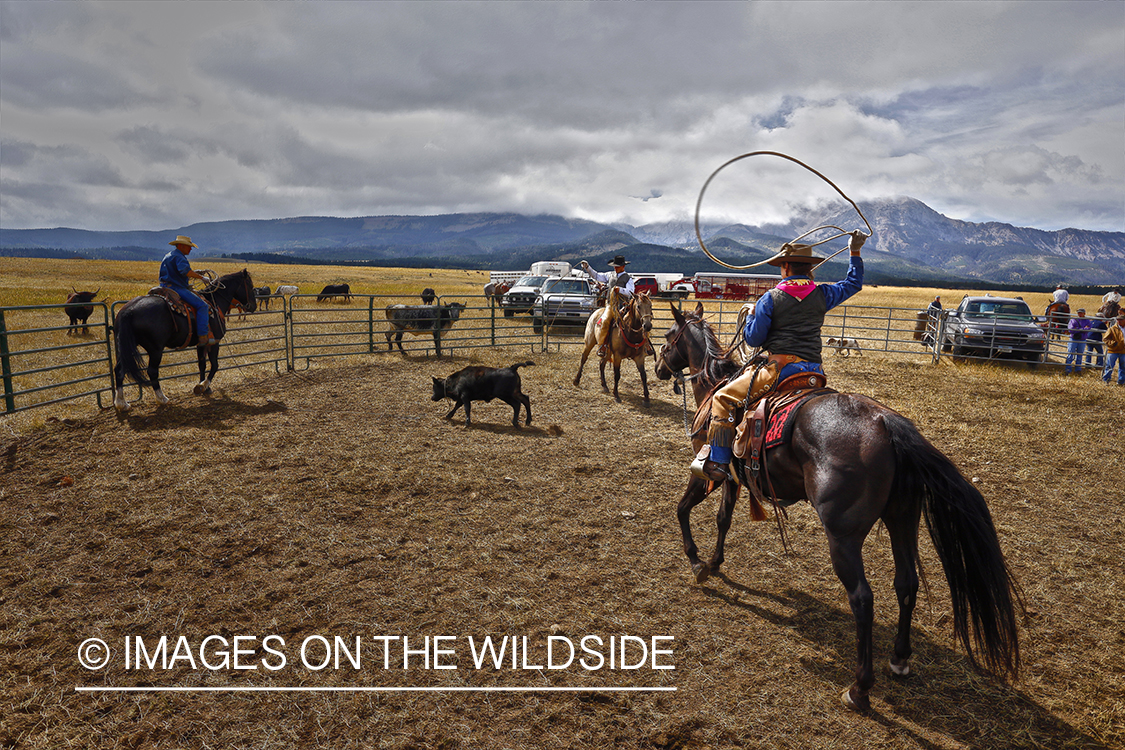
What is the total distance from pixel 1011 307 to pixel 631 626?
17.4 meters

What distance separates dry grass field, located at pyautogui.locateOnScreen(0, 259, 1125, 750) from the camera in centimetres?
301

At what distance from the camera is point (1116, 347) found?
466 inches

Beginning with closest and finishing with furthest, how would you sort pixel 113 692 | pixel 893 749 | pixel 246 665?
pixel 893 749
pixel 113 692
pixel 246 665

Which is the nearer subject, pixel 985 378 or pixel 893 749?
pixel 893 749

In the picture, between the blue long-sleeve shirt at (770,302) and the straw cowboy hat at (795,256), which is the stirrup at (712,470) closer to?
the blue long-sleeve shirt at (770,302)

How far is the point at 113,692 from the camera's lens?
122 inches

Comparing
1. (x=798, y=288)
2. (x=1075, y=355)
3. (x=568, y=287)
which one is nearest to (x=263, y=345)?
(x=568, y=287)

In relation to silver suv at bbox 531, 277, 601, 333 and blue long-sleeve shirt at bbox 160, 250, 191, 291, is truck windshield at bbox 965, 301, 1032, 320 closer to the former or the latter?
silver suv at bbox 531, 277, 601, 333

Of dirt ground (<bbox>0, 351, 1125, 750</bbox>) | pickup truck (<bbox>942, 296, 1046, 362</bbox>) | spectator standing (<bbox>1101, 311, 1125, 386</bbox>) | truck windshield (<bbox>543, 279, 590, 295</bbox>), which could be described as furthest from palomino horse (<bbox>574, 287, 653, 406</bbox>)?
spectator standing (<bbox>1101, 311, 1125, 386</bbox>)

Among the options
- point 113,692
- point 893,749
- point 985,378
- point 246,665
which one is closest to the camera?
point 893,749

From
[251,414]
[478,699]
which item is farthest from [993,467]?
[251,414]

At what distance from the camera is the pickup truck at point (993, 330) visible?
14.3 metres

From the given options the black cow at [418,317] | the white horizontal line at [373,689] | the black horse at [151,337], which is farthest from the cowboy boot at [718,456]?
the black cow at [418,317]

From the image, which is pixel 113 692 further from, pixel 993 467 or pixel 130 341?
pixel 993 467
